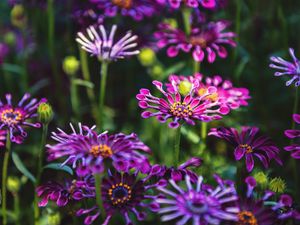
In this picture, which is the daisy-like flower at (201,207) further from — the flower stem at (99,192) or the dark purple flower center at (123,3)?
the dark purple flower center at (123,3)

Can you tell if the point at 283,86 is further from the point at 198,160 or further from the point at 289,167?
the point at 198,160

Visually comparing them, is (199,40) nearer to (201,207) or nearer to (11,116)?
(11,116)

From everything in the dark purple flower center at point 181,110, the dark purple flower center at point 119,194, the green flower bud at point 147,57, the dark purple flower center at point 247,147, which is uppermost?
the green flower bud at point 147,57

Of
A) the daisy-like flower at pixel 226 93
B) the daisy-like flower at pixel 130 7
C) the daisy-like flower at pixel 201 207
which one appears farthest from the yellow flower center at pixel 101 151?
the daisy-like flower at pixel 130 7

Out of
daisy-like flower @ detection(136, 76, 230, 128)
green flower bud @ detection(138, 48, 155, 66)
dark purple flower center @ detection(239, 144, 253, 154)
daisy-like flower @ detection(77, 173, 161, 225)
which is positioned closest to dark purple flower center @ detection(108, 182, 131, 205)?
daisy-like flower @ detection(77, 173, 161, 225)

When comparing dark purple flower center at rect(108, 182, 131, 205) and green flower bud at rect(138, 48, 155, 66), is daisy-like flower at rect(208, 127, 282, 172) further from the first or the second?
green flower bud at rect(138, 48, 155, 66)

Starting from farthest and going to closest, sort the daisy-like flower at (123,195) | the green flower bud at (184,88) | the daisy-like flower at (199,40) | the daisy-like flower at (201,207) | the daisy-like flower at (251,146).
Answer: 1. the daisy-like flower at (199,40)
2. the green flower bud at (184,88)
3. the daisy-like flower at (251,146)
4. the daisy-like flower at (123,195)
5. the daisy-like flower at (201,207)

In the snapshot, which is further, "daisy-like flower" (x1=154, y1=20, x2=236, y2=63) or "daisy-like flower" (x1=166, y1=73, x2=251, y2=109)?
"daisy-like flower" (x1=154, y1=20, x2=236, y2=63)
